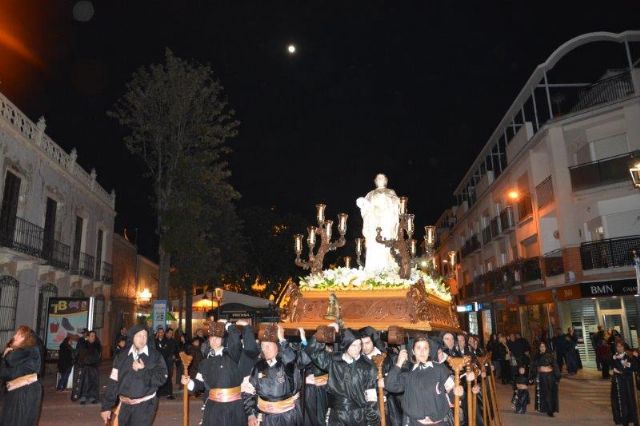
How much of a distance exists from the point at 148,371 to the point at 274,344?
5.75 feet

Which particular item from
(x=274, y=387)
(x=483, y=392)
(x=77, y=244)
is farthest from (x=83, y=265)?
(x=274, y=387)

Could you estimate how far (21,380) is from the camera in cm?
720

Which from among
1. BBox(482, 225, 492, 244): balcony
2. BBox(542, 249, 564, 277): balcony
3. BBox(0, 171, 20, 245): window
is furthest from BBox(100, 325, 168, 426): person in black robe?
BBox(482, 225, 492, 244): balcony

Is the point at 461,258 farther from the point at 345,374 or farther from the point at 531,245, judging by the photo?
the point at 345,374

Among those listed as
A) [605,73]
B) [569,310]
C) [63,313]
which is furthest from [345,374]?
[605,73]

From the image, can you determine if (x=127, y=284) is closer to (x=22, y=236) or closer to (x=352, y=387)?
(x=22, y=236)

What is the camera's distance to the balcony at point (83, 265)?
25453 millimetres

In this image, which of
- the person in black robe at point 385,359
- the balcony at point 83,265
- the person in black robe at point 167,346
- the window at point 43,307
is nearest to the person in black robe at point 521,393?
the person in black robe at point 385,359

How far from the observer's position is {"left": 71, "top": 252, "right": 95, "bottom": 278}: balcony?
2545cm

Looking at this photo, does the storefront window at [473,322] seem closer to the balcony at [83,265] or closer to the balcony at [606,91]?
the balcony at [606,91]

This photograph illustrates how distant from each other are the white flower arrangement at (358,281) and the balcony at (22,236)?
1320 cm

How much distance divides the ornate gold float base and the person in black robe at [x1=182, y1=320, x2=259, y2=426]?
236 cm

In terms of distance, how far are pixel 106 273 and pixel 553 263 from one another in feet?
80.3

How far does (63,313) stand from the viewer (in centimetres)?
1588
